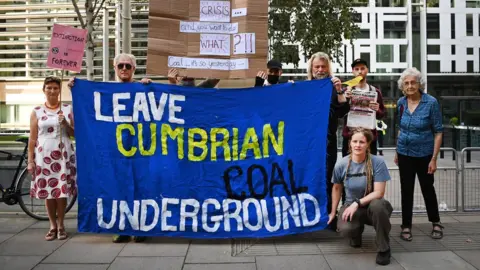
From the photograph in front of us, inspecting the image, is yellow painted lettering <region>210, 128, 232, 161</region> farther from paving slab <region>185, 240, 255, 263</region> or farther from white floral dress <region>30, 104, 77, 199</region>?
white floral dress <region>30, 104, 77, 199</region>

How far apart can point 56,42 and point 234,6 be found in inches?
84.3

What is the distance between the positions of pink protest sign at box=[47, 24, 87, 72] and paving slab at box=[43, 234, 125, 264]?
6.63 ft

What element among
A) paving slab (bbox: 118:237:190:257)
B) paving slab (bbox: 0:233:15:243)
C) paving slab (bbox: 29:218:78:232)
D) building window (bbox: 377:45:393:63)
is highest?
building window (bbox: 377:45:393:63)

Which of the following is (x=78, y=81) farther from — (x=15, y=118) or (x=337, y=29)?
(x=15, y=118)

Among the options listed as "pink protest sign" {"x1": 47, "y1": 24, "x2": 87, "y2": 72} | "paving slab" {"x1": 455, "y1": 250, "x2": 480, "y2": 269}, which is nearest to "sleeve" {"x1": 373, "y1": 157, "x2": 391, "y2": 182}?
"paving slab" {"x1": 455, "y1": 250, "x2": 480, "y2": 269}

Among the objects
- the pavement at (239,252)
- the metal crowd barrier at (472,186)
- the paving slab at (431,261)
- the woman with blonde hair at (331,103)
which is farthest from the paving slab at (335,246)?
the metal crowd barrier at (472,186)

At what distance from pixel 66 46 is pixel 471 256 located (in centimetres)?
502

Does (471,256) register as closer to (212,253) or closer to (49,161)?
(212,253)

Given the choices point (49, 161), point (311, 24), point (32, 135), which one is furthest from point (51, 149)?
point (311, 24)

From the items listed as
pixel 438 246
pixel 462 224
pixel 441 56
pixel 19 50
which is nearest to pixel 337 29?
pixel 462 224

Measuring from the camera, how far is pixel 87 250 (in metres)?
5.13

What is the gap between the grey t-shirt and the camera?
4.92m

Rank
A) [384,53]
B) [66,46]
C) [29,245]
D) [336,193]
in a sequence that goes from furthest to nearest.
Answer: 1. [384,53]
2. [66,46]
3. [29,245]
4. [336,193]

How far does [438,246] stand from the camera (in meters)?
5.21
